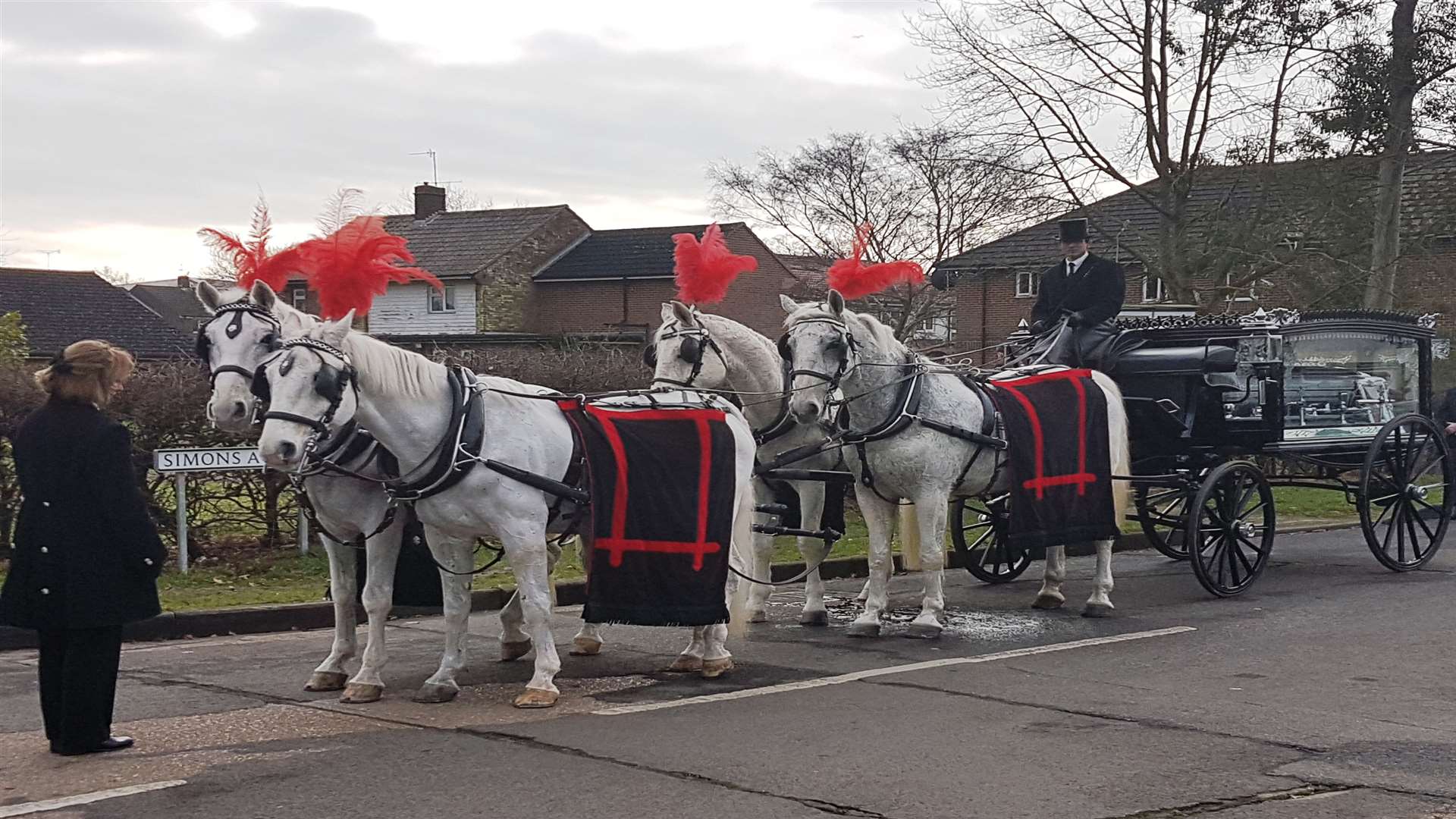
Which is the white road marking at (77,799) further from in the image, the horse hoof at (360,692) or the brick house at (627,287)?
the brick house at (627,287)

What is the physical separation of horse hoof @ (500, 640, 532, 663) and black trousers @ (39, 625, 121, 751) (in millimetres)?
2783

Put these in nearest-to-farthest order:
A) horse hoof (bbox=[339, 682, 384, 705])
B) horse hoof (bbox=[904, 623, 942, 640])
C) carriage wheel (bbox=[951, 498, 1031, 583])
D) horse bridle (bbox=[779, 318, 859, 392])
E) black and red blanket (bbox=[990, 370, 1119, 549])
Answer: horse hoof (bbox=[339, 682, 384, 705])
horse bridle (bbox=[779, 318, 859, 392])
horse hoof (bbox=[904, 623, 942, 640])
black and red blanket (bbox=[990, 370, 1119, 549])
carriage wheel (bbox=[951, 498, 1031, 583])

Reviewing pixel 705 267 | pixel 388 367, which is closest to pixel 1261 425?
pixel 705 267

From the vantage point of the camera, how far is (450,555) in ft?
25.3

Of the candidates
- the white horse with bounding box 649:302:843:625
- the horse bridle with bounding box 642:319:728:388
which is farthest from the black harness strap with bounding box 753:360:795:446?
the horse bridle with bounding box 642:319:728:388

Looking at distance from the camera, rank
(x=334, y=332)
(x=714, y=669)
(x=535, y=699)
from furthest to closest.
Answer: (x=714, y=669) → (x=535, y=699) → (x=334, y=332)

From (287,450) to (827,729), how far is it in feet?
9.26

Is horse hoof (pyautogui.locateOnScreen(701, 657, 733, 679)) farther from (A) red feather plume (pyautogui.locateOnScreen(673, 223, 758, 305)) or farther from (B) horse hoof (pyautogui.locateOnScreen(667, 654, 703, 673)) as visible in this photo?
(A) red feather plume (pyautogui.locateOnScreen(673, 223, 758, 305))

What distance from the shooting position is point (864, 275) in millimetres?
9930

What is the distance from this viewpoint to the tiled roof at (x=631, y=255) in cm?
5078

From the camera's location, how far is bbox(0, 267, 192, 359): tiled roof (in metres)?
45.7

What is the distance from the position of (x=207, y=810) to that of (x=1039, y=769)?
3.33 meters

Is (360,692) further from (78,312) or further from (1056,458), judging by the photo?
(78,312)

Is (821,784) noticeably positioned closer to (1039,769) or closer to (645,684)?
(1039,769)
